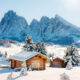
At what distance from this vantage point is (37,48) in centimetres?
4759

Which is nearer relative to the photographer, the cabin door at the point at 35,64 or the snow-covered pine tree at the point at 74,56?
the cabin door at the point at 35,64

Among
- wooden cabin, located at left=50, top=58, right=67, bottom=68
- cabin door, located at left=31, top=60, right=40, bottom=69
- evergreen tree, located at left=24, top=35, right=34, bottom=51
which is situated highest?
evergreen tree, located at left=24, top=35, right=34, bottom=51

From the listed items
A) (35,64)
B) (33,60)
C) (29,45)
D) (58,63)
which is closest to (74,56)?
(58,63)

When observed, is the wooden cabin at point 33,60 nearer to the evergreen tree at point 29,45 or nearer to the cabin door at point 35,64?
the cabin door at point 35,64

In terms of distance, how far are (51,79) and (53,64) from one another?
970 inches

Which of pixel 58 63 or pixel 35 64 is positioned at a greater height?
pixel 35 64

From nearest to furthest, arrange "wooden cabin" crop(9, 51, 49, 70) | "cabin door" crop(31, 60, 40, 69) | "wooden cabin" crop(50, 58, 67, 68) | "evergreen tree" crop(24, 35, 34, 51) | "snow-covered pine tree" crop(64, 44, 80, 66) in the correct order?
"wooden cabin" crop(9, 51, 49, 70) → "cabin door" crop(31, 60, 40, 69) → "snow-covered pine tree" crop(64, 44, 80, 66) → "wooden cabin" crop(50, 58, 67, 68) → "evergreen tree" crop(24, 35, 34, 51)

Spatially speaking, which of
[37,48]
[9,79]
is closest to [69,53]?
[37,48]

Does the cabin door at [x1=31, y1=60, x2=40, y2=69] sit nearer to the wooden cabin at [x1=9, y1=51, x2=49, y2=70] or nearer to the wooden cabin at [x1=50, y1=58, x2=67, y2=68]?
the wooden cabin at [x1=9, y1=51, x2=49, y2=70]

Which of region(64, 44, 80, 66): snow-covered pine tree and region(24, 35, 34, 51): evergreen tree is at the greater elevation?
region(24, 35, 34, 51): evergreen tree

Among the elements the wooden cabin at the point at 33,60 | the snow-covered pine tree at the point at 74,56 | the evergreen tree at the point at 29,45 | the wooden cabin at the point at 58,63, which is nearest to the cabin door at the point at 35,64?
the wooden cabin at the point at 33,60

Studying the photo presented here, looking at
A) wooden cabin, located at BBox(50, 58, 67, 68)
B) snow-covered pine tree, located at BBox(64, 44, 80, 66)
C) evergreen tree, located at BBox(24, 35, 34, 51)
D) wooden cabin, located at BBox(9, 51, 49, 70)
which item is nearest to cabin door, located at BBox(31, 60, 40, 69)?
wooden cabin, located at BBox(9, 51, 49, 70)

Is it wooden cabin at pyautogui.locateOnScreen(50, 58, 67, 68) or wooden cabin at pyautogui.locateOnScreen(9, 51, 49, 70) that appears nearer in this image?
wooden cabin at pyautogui.locateOnScreen(9, 51, 49, 70)

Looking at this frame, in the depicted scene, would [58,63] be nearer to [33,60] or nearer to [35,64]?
[35,64]
